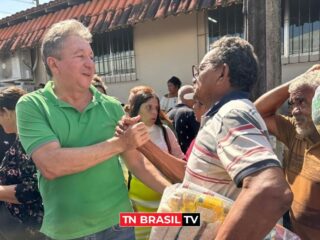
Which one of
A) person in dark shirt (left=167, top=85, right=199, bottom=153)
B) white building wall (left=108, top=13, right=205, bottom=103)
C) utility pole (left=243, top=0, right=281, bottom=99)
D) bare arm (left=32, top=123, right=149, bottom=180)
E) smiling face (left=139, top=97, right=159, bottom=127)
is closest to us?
bare arm (left=32, top=123, right=149, bottom=180)

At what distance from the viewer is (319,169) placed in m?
1.95

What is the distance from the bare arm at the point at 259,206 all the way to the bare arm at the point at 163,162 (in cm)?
92

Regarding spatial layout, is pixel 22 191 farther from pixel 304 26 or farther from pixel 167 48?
pixel 167 48

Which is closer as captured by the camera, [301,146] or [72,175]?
[72,175]

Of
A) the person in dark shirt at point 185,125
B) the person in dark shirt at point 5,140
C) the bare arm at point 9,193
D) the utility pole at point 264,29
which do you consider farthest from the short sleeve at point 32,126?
the person in dark shirt at point 185,125

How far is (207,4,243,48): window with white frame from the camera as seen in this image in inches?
179

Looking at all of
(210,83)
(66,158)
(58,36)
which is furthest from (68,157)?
(210,83)

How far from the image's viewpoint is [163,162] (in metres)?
1.91

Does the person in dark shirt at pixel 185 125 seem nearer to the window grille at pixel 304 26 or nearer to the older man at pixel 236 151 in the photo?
the window grille at pixel 304 26

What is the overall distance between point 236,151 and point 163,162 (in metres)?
0.92

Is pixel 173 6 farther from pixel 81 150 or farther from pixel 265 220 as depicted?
pixel 265 220

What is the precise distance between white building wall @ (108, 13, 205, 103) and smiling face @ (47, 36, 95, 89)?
352 cm

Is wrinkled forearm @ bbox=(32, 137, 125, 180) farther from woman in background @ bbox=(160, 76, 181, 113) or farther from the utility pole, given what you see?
woman in background @ bbox=(160, 76, 181, 113)

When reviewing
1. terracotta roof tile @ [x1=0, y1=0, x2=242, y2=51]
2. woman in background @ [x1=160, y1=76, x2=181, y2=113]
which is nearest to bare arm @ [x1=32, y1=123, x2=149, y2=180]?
terracotta roof tile @ [x1=0, y1=0, x2=242, y2=51]
